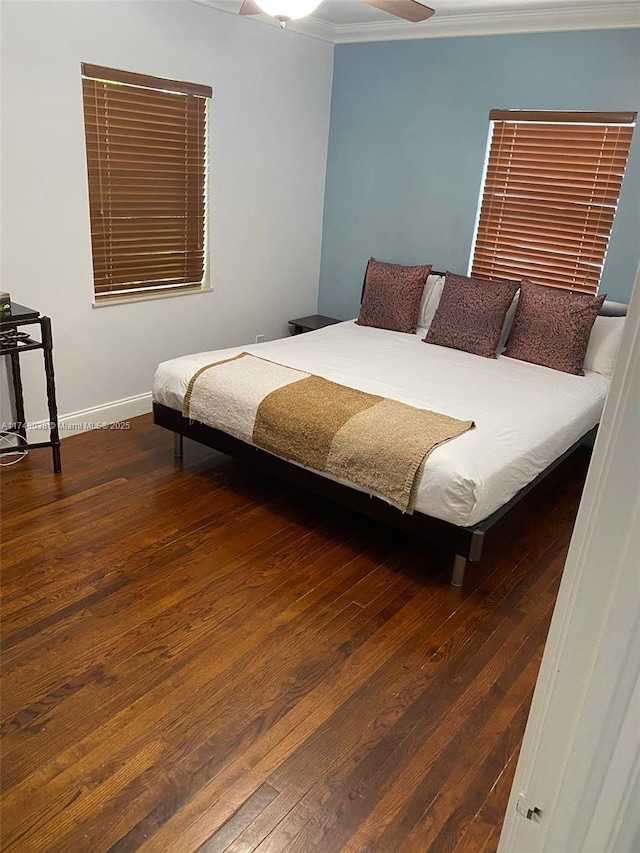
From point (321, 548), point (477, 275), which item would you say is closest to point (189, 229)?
point (477, 275)

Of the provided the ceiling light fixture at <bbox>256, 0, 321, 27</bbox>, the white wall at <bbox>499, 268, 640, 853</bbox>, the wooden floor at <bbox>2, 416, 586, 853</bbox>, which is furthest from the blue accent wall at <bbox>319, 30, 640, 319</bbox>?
the white wall at <bbox>499, 268, 640, 853</bbox>

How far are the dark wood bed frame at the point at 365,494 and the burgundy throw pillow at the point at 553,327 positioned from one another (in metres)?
0.52

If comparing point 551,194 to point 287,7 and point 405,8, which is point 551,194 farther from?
point 287,7

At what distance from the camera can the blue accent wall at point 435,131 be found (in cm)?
371

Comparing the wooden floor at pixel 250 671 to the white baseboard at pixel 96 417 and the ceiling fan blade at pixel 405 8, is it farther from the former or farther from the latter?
the ceiling fan blade at pixel 405 8

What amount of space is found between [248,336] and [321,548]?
238 centimetres

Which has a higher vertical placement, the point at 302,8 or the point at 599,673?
the point at 302,8

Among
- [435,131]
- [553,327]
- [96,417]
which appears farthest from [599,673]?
[435,131]

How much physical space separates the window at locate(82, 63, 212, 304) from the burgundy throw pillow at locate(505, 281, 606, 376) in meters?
2.14

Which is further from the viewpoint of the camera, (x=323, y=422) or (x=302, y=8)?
(x=323, y=422)

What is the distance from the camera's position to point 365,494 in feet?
9.07

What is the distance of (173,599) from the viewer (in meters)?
2.47

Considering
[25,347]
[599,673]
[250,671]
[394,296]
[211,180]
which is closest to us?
[599,673]

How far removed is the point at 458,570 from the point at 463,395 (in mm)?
938
